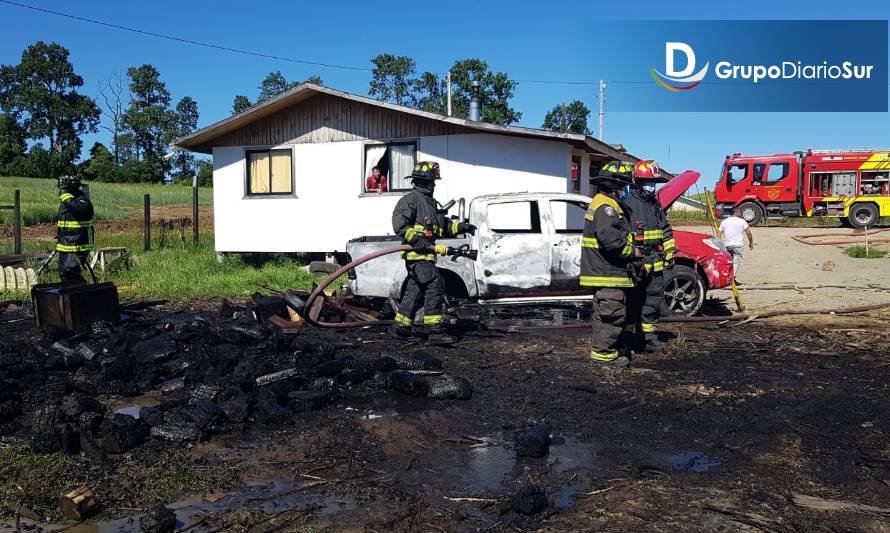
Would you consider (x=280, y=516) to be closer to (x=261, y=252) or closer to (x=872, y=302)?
(x=872, y=302)

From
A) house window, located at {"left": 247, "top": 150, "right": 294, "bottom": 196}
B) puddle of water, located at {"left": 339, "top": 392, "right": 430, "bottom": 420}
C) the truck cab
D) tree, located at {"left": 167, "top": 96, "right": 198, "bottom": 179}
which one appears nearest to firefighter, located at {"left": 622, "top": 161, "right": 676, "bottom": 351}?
puddle of water, located at {"left": 339, "top": 392, "right": 430, "bottom": 420}

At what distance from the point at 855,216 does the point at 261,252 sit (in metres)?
23.3

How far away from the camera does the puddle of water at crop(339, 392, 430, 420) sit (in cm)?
542

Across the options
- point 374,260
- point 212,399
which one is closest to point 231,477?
point 212,399

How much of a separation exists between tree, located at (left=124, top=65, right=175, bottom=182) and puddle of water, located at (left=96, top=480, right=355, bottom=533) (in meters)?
68.2

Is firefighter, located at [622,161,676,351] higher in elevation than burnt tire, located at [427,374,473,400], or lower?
higher

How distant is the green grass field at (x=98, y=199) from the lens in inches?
1156

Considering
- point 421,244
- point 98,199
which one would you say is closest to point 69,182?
point 421,244

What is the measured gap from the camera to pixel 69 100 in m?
75.2

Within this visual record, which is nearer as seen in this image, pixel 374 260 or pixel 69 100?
pixel 374 260

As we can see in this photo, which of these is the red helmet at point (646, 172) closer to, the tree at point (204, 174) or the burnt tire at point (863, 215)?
the burnt tire at point (863, 215)

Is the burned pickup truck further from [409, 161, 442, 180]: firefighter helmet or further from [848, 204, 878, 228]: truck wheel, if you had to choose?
[848, 204, 878, 228]: truck wheel

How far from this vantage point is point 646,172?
7250 mm

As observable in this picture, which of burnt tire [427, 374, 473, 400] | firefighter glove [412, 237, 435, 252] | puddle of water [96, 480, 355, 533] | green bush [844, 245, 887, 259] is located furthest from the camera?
green bush [844, 245, 887, 259]
